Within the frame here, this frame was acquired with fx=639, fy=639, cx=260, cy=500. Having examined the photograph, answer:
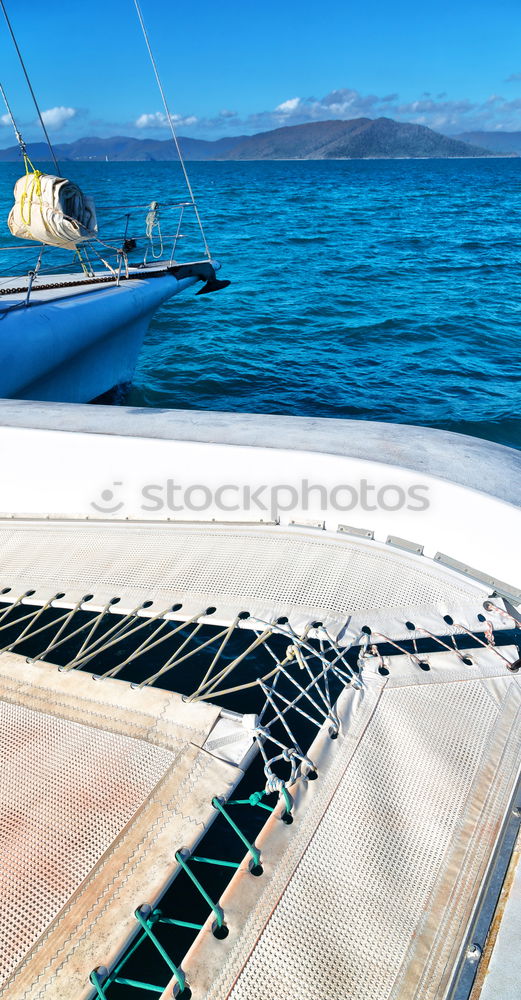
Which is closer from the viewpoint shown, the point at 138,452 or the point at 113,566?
the point at 113,566

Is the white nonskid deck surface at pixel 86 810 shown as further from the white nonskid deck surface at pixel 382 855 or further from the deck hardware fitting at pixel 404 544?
the deck hardware fitting at pixel 404 544

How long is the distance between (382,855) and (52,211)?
523cm

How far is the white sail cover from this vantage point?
5215 millimetres

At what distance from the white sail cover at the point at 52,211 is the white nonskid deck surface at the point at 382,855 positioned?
4663mm

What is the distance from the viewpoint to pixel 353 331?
10445mm

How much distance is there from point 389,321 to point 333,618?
927cm

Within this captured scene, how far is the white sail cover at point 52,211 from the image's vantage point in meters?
5.21

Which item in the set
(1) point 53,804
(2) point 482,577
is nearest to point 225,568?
(2) point 482,577

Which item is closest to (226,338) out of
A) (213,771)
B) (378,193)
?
(213,771)

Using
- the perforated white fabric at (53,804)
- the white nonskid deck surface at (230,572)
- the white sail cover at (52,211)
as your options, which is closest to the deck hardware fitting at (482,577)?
the white nonskid deck surface at (230,572)

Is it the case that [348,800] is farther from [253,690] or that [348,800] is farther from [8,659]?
[8,659]

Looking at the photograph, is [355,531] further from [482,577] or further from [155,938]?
[155,938]

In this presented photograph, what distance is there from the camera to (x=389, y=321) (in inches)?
428

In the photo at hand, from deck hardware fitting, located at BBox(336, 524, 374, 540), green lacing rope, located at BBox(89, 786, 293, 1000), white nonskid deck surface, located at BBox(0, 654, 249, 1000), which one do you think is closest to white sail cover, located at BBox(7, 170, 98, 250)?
deck hardware fitting, located at BBox(336, 524, 374, 540)
